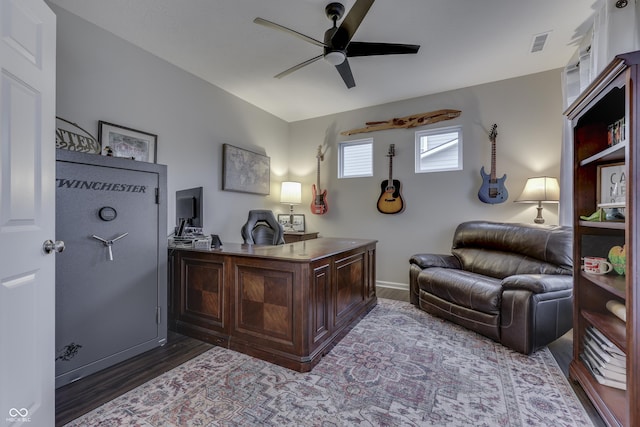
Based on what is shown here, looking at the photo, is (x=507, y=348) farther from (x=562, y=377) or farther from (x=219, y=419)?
(x=219, y=419)

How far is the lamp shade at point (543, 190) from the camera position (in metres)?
3.05

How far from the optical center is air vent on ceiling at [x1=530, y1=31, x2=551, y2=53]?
2.59 meters

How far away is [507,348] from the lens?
2254 mm

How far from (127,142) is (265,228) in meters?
1.66

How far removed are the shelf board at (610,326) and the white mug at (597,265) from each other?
27cm

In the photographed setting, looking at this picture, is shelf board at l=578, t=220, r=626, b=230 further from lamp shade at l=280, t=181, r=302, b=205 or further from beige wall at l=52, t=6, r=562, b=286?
lamp shade at l=280, t=181, r=302, b=205

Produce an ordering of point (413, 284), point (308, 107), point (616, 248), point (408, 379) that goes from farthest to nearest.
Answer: point (308, 107), point (413, 284), point (408, 379), point (616, 248)

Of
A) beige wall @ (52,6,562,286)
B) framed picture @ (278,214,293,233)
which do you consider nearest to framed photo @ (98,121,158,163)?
beige wall @ (52,6,562,286)

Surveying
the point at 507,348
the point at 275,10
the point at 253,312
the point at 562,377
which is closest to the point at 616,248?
the point at 562,377

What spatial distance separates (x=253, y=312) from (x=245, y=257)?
43 centimetres

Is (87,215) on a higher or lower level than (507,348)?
higher

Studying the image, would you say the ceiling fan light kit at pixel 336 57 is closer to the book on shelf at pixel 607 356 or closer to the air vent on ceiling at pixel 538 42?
the air vent on ceiling at pixel 538 42

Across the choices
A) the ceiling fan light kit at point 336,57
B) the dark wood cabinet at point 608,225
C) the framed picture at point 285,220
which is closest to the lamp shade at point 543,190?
the dark wood cabinet at point 608,225

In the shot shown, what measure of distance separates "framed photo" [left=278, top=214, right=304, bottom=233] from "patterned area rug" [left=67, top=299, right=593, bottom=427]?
2735 mm
